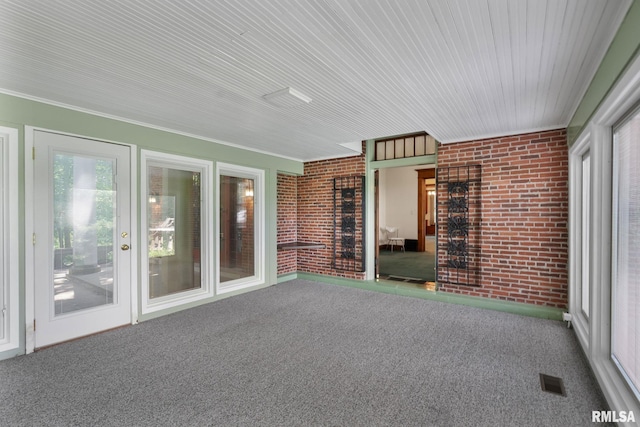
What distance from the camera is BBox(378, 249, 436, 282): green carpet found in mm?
6484

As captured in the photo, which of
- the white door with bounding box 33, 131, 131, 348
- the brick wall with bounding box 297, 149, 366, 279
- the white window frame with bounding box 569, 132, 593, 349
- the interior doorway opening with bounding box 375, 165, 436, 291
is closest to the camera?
the white door with bounding box 33, 131, 131, 348

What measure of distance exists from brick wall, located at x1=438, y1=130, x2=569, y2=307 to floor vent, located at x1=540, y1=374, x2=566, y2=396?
194 cm

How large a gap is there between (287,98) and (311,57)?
32.2 inches

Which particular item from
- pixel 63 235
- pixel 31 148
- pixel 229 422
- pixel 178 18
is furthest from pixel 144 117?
pixel 229 422

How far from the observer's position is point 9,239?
2.95m

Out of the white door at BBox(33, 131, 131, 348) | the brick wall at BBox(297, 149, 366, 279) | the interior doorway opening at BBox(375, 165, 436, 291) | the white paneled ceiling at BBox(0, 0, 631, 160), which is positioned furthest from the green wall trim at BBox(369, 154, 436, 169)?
the interior doorway opening at BBox(375, 165, 436, 291)

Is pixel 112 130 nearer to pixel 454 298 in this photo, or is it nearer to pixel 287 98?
pixel 287 98

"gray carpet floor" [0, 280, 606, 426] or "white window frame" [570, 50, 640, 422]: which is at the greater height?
"white window frame" [570, 50, 640, 422]

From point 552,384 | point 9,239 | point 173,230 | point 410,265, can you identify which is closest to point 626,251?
point 552,384

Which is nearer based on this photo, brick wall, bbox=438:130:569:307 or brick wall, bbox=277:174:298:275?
brick wall, bbox=438:130:569:307

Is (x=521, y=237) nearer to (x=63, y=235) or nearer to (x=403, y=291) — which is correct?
(x=403, y=291)

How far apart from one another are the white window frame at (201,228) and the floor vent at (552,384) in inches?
168

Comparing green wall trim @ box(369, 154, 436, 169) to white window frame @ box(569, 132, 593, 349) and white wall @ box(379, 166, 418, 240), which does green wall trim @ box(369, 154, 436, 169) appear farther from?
white wall @ box(379, 166, 418, 240)

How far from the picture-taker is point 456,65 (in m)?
2.46
